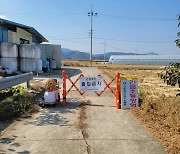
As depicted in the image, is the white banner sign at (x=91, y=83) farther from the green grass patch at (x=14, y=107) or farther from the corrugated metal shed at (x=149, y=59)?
the corrugated metal shed at (x=149, y=59)

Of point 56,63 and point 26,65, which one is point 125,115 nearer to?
point 26,65

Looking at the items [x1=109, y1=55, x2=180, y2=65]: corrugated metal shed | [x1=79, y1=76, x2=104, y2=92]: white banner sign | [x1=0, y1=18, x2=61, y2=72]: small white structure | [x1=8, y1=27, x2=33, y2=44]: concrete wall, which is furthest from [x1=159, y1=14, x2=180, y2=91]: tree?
[x1=109, y1=55, x2=180, y2=65]: corrugated metal shed

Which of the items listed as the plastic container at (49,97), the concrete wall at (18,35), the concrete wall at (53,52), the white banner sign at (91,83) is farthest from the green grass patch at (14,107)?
the concrete wall at (53,52)

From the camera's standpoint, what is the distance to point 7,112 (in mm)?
8766

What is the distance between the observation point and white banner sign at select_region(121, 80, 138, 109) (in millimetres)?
10266

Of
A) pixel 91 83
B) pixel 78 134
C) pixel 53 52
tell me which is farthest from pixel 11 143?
pixel 53 52

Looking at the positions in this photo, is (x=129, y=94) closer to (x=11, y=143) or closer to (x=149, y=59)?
(x=11, y=143)

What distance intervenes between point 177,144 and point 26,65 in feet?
66.8

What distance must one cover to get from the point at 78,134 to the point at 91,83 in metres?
4.85

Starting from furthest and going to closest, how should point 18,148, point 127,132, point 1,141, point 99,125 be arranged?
point 99,125, point 127,132, point 1,141, point 18,148

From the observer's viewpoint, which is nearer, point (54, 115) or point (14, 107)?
point (54, 115)

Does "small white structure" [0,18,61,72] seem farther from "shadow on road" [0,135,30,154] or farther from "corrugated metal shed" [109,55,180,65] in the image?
"corrugated metal shed" [109,55,180,65]

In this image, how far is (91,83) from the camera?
37.3 feet

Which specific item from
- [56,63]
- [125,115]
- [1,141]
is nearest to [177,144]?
[125,115]
